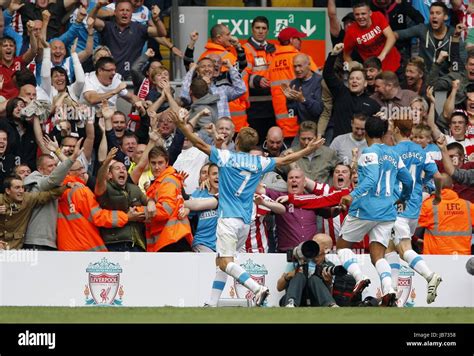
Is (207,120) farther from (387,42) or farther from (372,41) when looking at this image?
(387,42)

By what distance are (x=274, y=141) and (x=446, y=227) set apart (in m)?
2.83

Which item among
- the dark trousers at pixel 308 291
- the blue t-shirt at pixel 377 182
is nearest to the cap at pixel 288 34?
the blue t-shirt at pixel 377 182

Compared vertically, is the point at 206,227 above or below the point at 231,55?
below

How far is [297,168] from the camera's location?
60.2 ft

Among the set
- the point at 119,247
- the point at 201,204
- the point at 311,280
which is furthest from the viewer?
the point at 201,204

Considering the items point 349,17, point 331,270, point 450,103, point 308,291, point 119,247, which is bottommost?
point 308,291

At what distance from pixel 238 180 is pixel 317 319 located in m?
2.72

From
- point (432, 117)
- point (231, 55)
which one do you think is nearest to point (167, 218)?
point (231, 55)

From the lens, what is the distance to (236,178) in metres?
15.5

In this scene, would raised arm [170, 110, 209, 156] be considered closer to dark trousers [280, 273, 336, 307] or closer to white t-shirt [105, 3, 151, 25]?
dark trousers [280, 273, 336, 307]

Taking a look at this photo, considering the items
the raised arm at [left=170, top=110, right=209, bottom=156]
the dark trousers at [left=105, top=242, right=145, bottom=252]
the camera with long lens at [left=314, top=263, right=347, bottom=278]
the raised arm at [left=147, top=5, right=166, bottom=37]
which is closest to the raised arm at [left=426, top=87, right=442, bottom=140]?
the raised arm at [left=147, top=5, right=166, bottom=37]

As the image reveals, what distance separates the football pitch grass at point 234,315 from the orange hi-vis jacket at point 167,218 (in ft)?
9.43

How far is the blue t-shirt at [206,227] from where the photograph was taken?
58.7 feet

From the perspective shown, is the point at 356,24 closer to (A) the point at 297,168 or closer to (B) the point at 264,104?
(B) the point at 264,104
